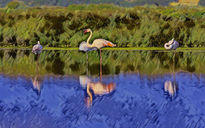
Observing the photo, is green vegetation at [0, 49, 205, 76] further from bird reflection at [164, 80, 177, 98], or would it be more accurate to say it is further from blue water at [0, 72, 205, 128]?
bird reflection at [164, 80, 177, 98]

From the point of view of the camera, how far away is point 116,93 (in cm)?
947

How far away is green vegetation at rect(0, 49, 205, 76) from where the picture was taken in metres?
13.0

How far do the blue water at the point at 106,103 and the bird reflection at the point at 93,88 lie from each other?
0.9 inches

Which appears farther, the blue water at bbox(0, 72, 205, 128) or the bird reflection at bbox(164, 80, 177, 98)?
the bird reflection at bbox(164, 80, 177, 98)

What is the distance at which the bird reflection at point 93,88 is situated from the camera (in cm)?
896

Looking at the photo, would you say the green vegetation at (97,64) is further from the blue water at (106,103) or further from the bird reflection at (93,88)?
the bird reflection at (93,88)

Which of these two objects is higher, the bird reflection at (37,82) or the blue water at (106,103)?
the blue water at (106,103)

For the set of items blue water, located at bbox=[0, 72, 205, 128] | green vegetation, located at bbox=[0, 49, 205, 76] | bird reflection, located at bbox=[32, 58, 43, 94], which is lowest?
green vegetation, located at bbox=[0, 49, 205, 76]

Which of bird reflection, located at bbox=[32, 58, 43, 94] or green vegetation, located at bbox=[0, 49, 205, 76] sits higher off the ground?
bird reflection, located at bbox=[32, 58, 43, 94]

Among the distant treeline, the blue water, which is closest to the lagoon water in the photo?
the blue water

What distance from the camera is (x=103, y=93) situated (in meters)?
9.42

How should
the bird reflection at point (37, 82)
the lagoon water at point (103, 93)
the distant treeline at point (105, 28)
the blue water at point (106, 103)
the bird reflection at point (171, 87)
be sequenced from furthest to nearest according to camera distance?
the distant treeline at point (105, 28), the bird reflection at point (37, 82), the bird reflection at point (171, 87), the lagoon water at point (103, 93), the blue water at point (106, 103)

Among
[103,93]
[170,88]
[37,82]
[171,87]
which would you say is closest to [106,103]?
[103,93]

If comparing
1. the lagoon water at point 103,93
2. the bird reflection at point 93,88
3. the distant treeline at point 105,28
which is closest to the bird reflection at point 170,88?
the lagoon water at point 103,93
